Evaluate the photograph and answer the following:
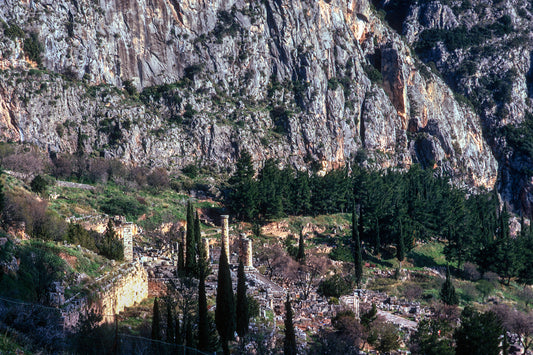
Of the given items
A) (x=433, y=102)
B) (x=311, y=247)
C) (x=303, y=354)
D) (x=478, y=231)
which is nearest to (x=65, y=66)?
(x=311, y=247)

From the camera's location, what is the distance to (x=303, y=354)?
27688 millimetres

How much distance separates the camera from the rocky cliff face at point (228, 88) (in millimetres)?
68438

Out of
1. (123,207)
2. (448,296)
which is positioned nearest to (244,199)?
(123,207)

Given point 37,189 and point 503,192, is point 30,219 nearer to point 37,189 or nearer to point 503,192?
point 37,189

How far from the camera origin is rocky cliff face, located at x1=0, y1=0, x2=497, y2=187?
6844 cm

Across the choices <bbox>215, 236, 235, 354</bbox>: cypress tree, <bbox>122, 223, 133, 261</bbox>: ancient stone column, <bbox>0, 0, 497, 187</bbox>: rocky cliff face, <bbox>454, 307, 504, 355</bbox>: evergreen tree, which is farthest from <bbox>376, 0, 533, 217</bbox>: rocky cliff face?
<bbox>215, 236, 235, 354</bbox>: cypress tree

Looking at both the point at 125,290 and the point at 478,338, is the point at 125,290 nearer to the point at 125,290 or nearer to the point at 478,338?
the point at 125,290

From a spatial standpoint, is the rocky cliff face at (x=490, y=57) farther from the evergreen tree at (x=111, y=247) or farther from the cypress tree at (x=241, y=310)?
the cypress tree at (x=241, y=310)

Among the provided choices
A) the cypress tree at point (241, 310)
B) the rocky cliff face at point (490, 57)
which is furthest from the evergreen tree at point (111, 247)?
the rocky cliff face at point (490, 57)

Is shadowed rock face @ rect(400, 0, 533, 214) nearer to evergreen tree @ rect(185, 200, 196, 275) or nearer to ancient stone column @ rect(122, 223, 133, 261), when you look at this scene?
evergreen tree @ rect(185, 200, 196, 275)

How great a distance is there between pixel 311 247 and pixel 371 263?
18.5 ft

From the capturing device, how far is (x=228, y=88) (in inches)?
3386

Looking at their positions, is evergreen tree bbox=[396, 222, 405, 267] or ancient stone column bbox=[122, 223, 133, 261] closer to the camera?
ancient stone column bbox=[122, 223, 133, 261]

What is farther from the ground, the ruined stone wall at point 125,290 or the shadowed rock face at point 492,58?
the shadowed rock face at point 492,58
